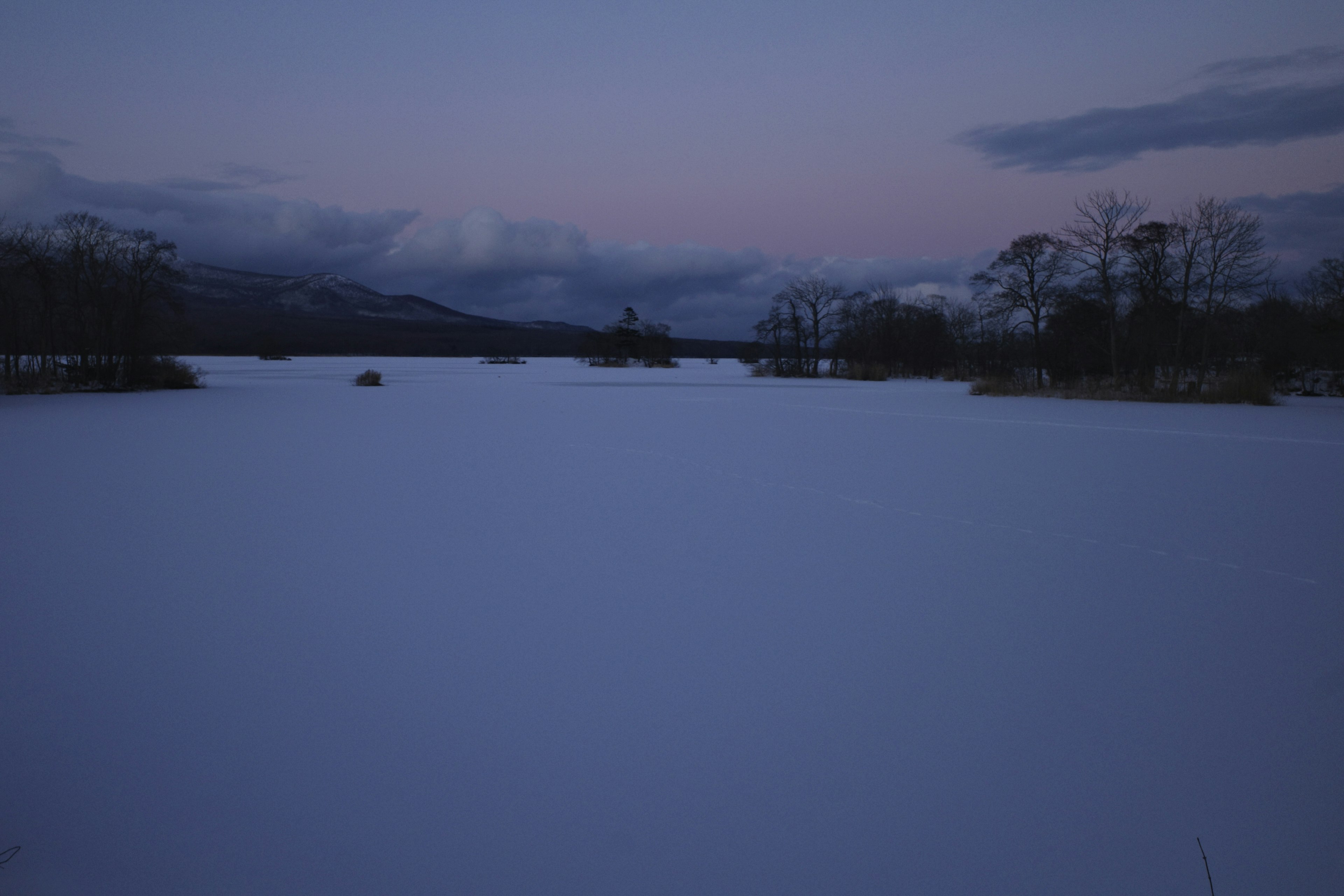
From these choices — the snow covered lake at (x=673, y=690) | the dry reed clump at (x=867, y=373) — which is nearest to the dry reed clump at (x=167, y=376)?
the snow covered lake at (x=673, y=690)

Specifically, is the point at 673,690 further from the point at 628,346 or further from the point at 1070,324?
the point at 628,346

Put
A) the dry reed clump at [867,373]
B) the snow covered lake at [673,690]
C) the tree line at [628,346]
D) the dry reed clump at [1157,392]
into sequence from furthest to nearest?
the tree line at [628,346]
the dry reed clump at [867,373]
the dry reed clump at [1157,392]
the snow covered lake at [673,690]

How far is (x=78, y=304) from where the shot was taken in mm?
19062

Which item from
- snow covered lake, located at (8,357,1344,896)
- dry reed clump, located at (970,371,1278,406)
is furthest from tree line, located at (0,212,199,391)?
dry reed clump, located at (970,371,1278,406)

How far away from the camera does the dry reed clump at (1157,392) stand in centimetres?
1661

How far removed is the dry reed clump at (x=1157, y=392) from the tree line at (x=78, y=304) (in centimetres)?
2184

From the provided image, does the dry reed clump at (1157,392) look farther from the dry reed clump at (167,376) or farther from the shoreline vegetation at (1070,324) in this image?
the dry reed clump at (167,376)

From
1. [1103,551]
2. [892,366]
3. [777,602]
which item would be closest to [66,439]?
[777,602]

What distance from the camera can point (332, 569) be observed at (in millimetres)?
4074

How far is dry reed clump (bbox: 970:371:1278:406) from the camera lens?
16609 mm

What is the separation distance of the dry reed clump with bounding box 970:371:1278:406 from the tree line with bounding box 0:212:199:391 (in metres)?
21.8

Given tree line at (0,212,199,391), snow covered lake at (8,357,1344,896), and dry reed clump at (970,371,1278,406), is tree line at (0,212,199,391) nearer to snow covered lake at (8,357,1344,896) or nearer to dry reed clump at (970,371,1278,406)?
snow covered lake at (8,357,1344,896)

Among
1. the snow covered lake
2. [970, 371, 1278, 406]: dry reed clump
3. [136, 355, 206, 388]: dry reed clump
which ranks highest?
[136, 355, 206, 388]: dry reed clump

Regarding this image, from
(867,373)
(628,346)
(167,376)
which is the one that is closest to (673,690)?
(167,376)
